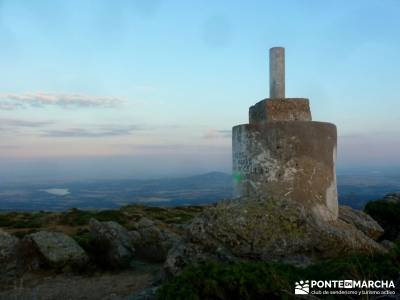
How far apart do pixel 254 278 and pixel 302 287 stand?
0.56 m

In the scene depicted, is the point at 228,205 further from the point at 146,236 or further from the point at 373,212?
the point at 373,212

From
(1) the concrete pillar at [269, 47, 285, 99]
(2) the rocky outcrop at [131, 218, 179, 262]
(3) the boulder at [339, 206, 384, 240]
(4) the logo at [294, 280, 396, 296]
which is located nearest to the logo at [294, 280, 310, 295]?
(4) the logo at [294, 280, 396, 296]

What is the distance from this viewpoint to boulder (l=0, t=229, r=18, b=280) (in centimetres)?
1131

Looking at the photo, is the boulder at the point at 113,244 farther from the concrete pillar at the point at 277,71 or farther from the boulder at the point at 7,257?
the concrete pillar at the point at 277,71

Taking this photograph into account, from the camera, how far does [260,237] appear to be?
736 cm

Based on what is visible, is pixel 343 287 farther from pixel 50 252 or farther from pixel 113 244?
pixel 50 252

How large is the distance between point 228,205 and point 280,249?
47.5 inches

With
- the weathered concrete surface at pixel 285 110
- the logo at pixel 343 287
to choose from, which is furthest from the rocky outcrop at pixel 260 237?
the weathered concrete surface at pixel 285 110

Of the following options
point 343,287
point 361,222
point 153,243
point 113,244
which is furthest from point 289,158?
point 153,243

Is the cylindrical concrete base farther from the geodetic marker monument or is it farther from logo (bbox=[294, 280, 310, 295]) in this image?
logo (bbox=[294, 280, 310, 295])

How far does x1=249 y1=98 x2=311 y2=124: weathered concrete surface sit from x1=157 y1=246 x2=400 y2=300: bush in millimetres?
4562

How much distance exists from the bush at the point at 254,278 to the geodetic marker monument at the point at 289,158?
3.50 meters

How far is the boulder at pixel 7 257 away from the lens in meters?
11.3

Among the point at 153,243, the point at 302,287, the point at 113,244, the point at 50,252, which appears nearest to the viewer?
the point at 302,287
